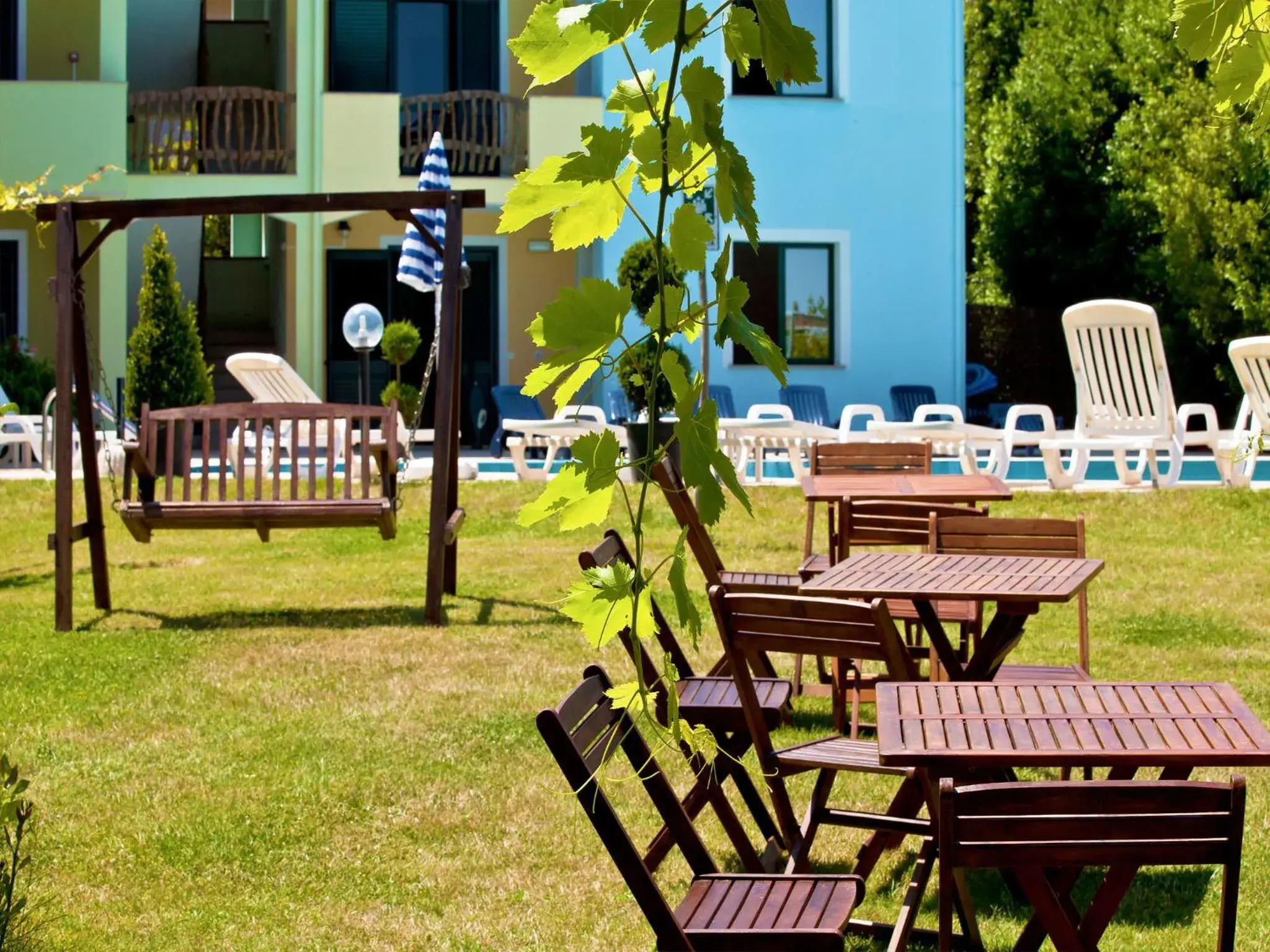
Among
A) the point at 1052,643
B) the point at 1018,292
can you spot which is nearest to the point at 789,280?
the point at 1018,292

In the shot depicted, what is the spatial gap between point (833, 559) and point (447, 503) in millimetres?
2704

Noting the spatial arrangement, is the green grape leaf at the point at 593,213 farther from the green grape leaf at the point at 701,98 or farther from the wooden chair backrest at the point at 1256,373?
the wooden chair backrest at the point at 1256,373

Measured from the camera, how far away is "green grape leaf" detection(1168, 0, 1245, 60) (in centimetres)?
229

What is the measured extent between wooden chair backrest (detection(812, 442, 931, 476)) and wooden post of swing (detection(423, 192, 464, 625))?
188cm

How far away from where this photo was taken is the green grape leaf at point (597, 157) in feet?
4.79

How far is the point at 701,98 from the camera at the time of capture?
1444mm

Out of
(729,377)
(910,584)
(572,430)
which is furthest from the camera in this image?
(729,377)

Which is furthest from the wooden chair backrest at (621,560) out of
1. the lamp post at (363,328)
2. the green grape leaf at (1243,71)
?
the lamp post at (363,328)

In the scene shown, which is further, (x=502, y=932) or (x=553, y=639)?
(x=553, y=639)

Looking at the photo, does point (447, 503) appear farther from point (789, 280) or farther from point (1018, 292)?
point (1018, 292)

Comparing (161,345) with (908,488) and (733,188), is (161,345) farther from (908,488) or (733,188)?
(733,188)

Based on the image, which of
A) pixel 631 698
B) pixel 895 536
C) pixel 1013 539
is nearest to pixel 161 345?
pixel 895 536

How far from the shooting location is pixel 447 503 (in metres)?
9.22

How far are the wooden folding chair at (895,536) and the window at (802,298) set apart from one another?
42.5 ft
